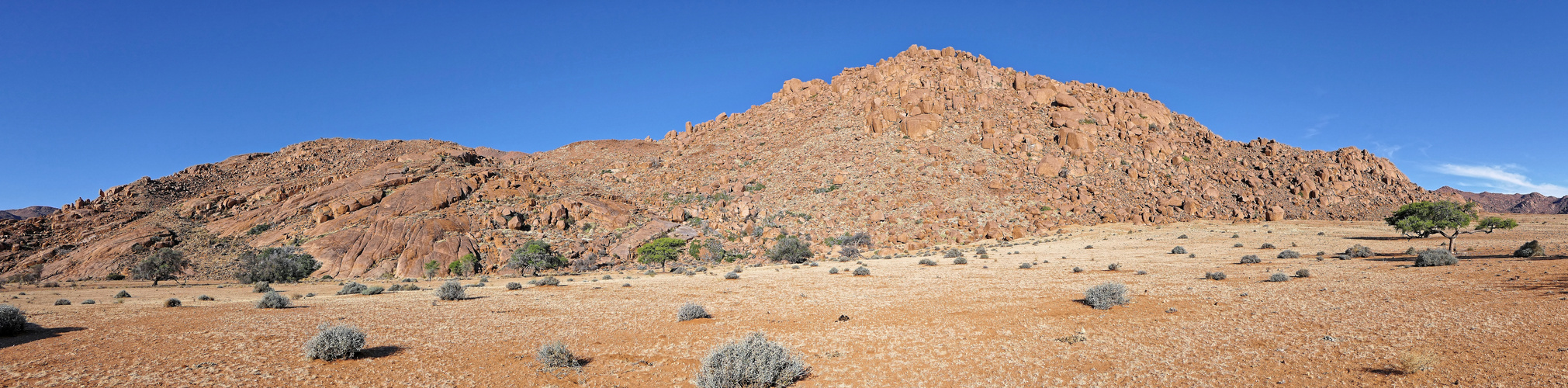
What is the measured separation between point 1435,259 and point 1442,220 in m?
13.8

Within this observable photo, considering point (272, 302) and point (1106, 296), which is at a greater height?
point (272, 302)

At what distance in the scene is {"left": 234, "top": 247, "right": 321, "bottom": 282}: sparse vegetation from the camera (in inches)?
1379

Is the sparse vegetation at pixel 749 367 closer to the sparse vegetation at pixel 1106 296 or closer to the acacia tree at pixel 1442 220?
the sparse vegetation at pixel 1106 296

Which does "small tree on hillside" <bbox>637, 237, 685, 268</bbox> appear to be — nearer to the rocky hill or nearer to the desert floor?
the rocky hill

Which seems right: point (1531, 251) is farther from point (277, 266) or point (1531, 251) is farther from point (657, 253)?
point (277, 266)

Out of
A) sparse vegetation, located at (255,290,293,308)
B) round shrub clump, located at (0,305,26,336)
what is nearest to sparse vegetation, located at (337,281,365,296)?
sparse vegetation, located at (255,290,293,308)

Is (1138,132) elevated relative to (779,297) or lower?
elevated

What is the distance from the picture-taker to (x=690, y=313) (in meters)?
13.1

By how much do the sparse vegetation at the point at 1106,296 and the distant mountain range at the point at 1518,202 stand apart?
141676 mm

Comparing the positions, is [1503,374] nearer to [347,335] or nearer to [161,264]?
[347,335]

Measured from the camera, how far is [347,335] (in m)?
8.78

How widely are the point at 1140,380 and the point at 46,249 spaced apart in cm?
7599

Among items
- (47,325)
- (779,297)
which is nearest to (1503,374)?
(779,297)

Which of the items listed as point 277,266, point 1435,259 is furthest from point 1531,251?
point 277,266
